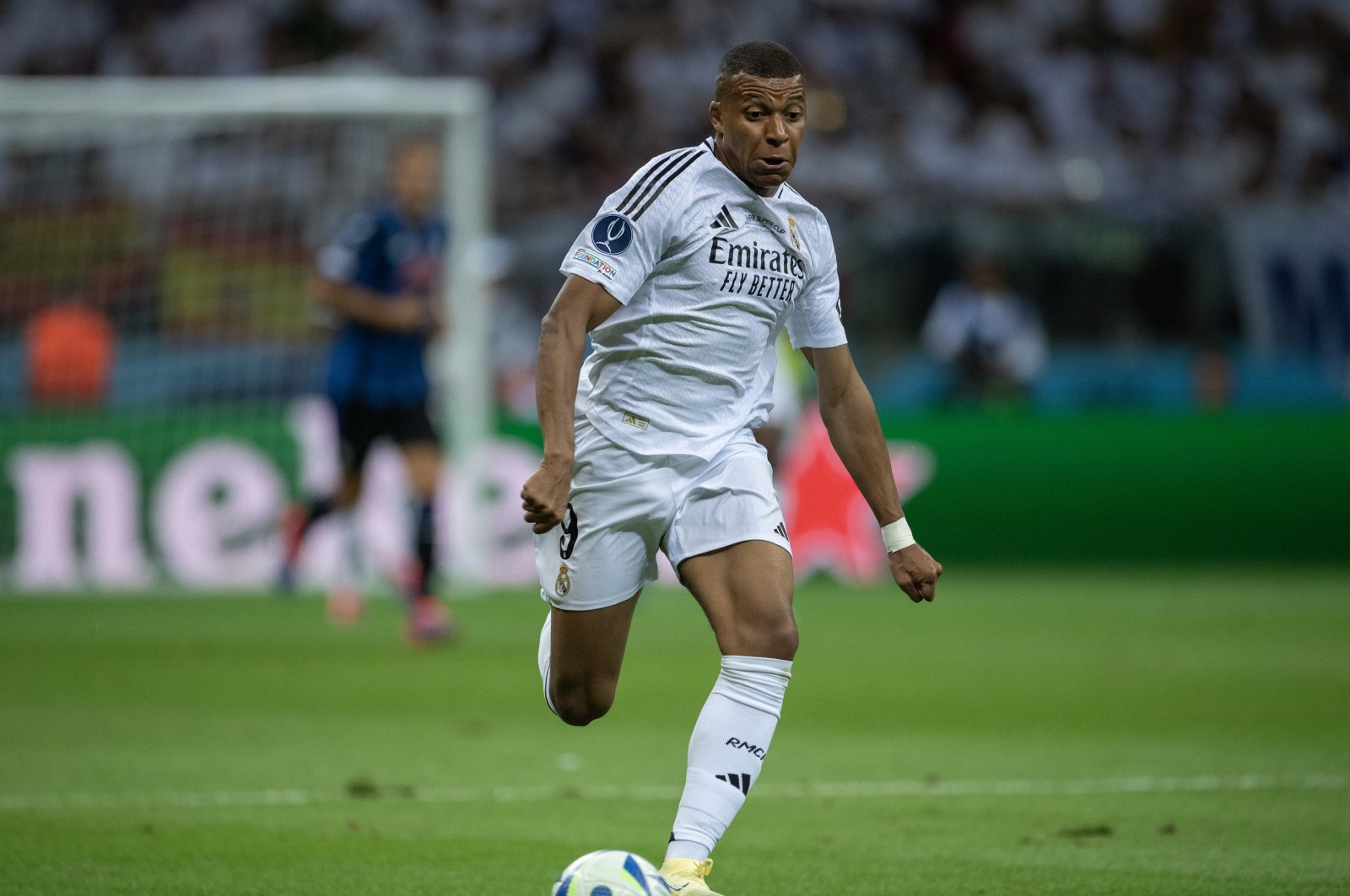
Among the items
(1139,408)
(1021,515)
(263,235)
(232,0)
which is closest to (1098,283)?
(1139,408)

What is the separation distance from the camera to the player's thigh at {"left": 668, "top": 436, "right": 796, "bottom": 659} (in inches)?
168

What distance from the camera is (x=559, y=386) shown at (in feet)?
13.5

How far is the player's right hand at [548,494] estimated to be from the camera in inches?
155

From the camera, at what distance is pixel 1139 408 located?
15602 mm

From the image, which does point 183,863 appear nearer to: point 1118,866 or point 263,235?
point 1118,866

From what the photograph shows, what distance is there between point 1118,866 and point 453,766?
2.50 meters

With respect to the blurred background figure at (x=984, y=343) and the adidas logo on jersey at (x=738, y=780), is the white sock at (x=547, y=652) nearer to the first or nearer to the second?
the adidas logo on jersey at (x=738, y=780)

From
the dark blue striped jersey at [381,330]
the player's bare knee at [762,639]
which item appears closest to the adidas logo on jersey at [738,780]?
the player's bare knee at [762,639]

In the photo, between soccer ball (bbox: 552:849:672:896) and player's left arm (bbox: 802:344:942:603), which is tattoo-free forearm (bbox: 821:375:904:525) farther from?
soccer ball (bbox: 552:849:672:896)

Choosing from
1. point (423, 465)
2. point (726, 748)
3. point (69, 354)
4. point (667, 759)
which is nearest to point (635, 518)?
point (726, 748)

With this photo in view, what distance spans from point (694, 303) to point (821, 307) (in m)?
0.39

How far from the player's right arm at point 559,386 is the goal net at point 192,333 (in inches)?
343

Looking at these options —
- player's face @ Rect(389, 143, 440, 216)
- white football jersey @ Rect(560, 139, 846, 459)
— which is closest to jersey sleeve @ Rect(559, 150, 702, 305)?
white football jersey @ Rect(560, 139, 846, 459)

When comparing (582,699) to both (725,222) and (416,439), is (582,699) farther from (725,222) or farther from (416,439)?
(416,439)
